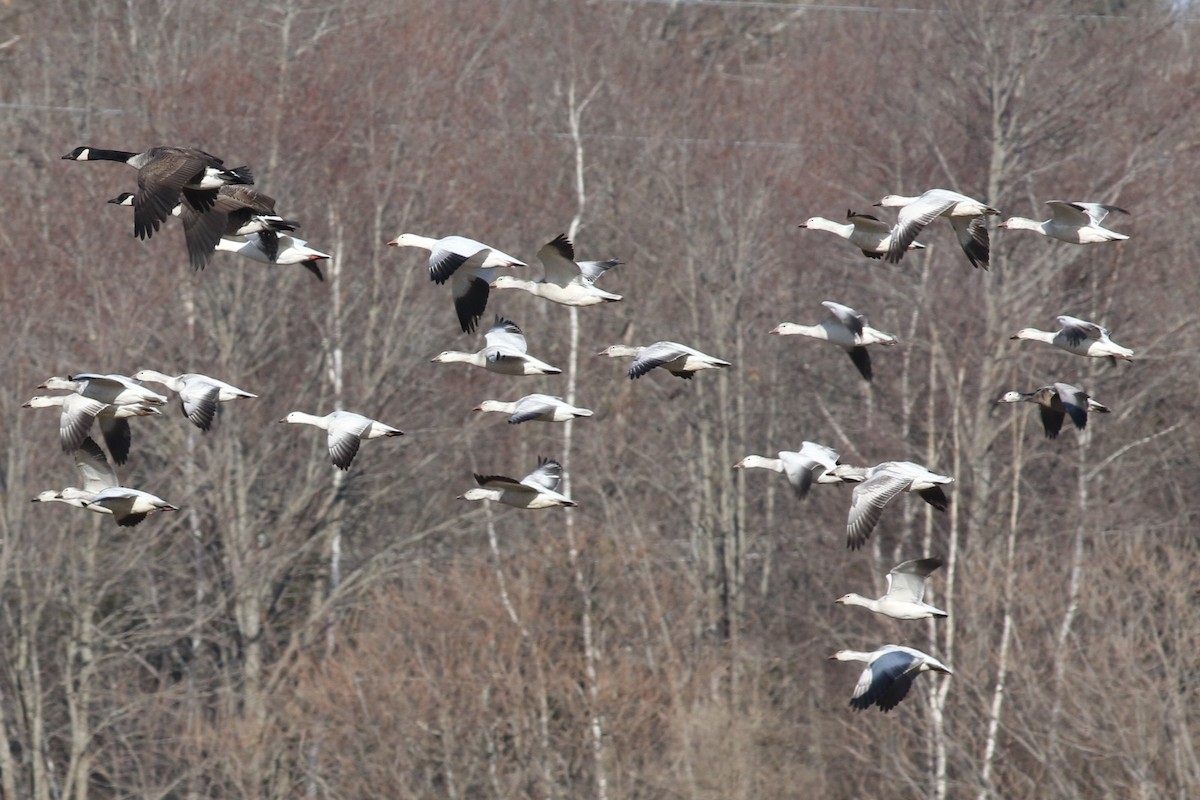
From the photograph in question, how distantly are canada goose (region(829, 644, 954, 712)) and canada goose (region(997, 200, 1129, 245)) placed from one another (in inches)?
125

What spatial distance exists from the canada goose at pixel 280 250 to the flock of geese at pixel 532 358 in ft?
0.04

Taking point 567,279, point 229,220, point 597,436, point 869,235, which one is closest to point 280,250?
point 229,220

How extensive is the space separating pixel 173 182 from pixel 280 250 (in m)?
1.95

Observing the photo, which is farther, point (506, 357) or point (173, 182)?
point (506, 357)

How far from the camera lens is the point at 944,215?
13914mm

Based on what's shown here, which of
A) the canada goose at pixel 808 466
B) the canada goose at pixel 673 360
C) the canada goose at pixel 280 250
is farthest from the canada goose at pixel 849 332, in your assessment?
the canada goose at pixel 280 250

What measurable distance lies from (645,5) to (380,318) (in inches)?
579

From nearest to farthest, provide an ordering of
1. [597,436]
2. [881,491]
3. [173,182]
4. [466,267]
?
1. [173,182]
2. [881,491]
3. [466,267]
4. [597,436]

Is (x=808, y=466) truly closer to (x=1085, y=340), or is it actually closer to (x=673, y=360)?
(x=673, y=360)

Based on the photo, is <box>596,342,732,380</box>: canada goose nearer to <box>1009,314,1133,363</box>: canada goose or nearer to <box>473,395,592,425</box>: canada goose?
<box>473,395,592,425</box>: canada goose

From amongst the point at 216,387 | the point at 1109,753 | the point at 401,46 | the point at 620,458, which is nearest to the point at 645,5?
the point at 401,46

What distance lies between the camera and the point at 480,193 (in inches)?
1329

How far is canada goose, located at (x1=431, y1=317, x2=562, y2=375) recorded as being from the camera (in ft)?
46.1

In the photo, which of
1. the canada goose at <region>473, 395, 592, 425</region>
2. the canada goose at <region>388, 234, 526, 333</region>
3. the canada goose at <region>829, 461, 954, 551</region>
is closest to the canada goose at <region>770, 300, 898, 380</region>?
the canada goose at <region>829, 461, 954, 551</region>
